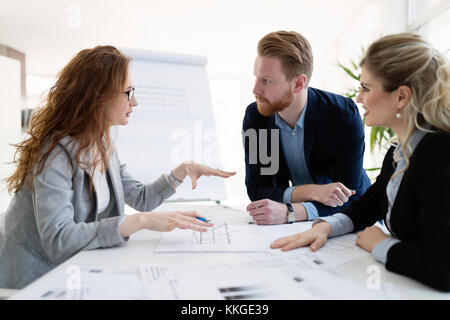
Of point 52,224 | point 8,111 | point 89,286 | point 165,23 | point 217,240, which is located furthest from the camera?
point 165,23

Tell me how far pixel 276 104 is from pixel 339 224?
71 centimetres

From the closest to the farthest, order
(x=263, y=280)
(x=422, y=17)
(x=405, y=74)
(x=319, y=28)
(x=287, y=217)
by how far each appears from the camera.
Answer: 1. (x=263, y=280)
2. (x=405, y=74)
3. (x=287, y=217)
4. (x=422, y=17)
5. (x=319, y=28)

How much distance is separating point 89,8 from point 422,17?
13.4 feet

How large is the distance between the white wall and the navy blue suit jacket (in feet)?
9.56

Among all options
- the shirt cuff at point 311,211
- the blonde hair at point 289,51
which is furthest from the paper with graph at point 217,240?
the blonde hair at point 289,51

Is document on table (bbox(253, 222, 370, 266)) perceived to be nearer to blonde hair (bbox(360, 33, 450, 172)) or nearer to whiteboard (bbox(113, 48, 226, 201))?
blonde hair (bbox(360, 33, 450, 172))

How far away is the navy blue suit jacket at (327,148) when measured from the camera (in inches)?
62.3

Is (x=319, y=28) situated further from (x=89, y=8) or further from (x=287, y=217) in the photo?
(x=287, y=217)

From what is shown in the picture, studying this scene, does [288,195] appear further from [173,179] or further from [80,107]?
[80,107]

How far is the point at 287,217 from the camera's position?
128 centimetres

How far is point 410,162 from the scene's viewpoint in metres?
0.83

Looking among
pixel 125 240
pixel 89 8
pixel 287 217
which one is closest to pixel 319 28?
pixel 89 8

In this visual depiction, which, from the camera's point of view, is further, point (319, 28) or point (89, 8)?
point (319, 28)

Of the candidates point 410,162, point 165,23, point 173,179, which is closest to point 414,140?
point 410,162
